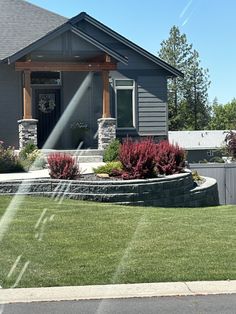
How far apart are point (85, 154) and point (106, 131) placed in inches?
57.9

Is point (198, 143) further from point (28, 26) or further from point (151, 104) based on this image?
point (28, 26)

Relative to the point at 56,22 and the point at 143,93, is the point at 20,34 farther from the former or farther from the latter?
the point at 143,93

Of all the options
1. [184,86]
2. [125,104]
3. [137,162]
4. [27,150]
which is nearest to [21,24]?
[125,104]

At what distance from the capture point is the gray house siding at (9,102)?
69.7 feet

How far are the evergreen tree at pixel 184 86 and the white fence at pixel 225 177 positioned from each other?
39.6 metres

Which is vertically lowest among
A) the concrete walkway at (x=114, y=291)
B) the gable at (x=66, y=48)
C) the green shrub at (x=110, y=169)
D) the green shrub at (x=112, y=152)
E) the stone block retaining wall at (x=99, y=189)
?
the concrete walkway at (x=114, y=291)

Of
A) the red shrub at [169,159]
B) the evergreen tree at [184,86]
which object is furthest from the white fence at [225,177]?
the evergreen tree at [184,86]

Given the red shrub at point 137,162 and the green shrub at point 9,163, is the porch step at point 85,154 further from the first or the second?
the red shrub at point 137,162

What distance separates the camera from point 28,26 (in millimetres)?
24031

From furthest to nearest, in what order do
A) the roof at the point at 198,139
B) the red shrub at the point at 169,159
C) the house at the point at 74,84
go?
the roof at the point at 198,139, the house at the point at 74,84, the red shrub at the point at 169,159

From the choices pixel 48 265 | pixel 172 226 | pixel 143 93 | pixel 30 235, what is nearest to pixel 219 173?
pixel 143 93

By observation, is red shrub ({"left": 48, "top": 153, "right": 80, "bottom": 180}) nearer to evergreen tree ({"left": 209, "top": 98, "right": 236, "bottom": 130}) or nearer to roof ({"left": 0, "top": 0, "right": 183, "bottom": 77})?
roof ({"left": 0, "top": 0, "right": 183, "bottom": 77})

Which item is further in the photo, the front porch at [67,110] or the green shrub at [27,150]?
the front porch at [67,110]

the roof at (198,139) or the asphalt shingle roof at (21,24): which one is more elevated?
the asphalt shingle roof at (21,24)
